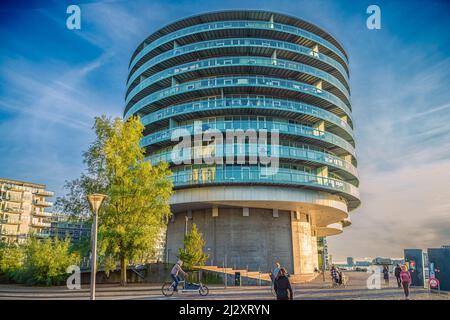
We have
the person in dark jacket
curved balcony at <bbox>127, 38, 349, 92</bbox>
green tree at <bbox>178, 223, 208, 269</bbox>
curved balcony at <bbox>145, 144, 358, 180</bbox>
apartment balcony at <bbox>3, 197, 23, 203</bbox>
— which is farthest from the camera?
apartment balcony at <bbox>3, 197, 23, 203</bbox>

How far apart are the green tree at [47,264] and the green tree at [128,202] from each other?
23.0 feet

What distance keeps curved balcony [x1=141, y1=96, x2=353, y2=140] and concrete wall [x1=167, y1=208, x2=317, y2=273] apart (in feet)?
35.4

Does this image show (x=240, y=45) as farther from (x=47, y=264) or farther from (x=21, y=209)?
(x=21, y=209)

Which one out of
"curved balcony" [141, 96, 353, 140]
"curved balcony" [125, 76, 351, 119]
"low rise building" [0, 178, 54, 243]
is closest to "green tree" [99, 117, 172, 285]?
"curved balcony" [141, 96, 353, 140]

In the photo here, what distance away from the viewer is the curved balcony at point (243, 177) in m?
35.5

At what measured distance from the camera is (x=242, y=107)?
36719mm

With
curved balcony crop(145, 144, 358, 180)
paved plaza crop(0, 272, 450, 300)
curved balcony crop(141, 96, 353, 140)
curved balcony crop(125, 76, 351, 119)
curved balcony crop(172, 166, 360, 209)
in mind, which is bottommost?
paved plaza crop(0, 272, 450, 300)

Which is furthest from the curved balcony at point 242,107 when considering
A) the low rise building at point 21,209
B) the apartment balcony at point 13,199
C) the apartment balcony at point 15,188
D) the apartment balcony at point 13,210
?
the apartment balcony at point 15,188

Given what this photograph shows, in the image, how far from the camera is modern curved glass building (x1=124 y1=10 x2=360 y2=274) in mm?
36750

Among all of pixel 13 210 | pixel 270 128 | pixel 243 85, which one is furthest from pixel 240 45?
pixel 13 210

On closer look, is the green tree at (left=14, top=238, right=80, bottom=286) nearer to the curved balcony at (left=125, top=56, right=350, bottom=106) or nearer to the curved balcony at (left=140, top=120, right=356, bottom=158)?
the curved balcony at (left=140, top=120, right=356, bottom=158)

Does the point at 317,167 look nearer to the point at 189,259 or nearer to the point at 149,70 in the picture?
the point at 189,259
